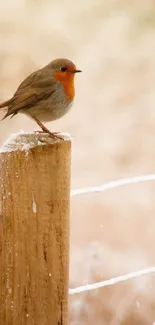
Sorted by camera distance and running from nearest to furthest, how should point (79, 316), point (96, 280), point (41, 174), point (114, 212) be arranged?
point (41, 174) → point (79, 316) → point (96, 280) → point (114, 212)

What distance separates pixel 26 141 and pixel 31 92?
77cm

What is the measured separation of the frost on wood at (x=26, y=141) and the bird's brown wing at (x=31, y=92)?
2.03 feet

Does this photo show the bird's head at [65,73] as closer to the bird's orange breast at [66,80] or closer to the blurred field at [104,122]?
the bird's orange breast at [66,80]

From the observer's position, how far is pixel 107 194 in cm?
655

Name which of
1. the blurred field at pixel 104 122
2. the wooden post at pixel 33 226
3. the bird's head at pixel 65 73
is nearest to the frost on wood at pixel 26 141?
the wooden post at pixel 33 226

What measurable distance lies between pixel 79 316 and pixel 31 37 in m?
4.64

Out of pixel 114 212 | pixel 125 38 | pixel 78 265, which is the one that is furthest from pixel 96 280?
pixel 125 38

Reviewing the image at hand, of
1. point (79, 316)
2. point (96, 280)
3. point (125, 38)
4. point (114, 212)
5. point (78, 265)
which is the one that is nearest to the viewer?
point (79, 316)

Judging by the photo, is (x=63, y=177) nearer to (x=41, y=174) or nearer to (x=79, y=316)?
(x=41, y=174)

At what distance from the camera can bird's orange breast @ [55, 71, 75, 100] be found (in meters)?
2.74

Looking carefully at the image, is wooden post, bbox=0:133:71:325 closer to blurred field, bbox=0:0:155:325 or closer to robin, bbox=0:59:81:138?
robin, bbox=0:59:81:138

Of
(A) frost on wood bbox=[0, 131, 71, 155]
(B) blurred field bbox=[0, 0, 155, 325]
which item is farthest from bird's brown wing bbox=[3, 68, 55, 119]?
(B) blurred field bbox=[0, 0, 155, 325]

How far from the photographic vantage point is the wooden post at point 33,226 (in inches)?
71.9

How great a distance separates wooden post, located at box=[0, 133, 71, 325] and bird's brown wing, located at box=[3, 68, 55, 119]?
0.64 meters
